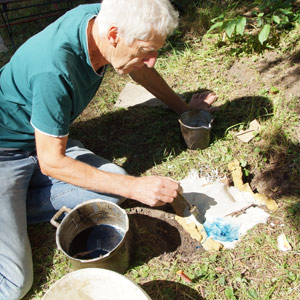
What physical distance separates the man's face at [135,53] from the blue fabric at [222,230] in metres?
1.19

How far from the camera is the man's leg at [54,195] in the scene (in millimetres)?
2334

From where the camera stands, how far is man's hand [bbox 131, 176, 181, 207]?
6.24 ft

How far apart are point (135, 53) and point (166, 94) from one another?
3.65 feet

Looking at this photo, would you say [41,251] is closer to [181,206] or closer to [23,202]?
[23,202]

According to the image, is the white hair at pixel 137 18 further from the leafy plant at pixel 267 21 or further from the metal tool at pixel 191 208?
the leafy plant at pixel 267 21

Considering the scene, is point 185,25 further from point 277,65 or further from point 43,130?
point 43,130

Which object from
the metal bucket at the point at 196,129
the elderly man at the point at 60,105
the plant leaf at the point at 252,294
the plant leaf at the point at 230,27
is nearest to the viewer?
the elderly man at the point at 60,105

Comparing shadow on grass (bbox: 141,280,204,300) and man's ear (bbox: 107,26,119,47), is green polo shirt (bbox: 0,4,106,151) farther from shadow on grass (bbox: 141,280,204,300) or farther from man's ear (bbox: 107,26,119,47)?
shadow on grass (bbox: 141,280,204,300)

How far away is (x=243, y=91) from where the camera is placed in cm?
319

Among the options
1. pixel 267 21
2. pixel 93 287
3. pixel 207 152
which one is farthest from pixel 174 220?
pixel 267 21

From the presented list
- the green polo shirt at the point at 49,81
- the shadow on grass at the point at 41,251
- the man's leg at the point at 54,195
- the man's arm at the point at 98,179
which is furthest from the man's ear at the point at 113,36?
the shadow on grass at the point at 41,251

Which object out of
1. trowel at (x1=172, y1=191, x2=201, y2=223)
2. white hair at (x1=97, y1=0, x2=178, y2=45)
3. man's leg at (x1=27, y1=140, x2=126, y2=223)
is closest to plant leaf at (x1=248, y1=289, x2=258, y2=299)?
trowel at (x1=172, y1=191, x2=201, y2=223)

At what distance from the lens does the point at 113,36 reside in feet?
5.82

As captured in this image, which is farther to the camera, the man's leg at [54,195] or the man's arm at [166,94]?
the man's arm at [166,94]
